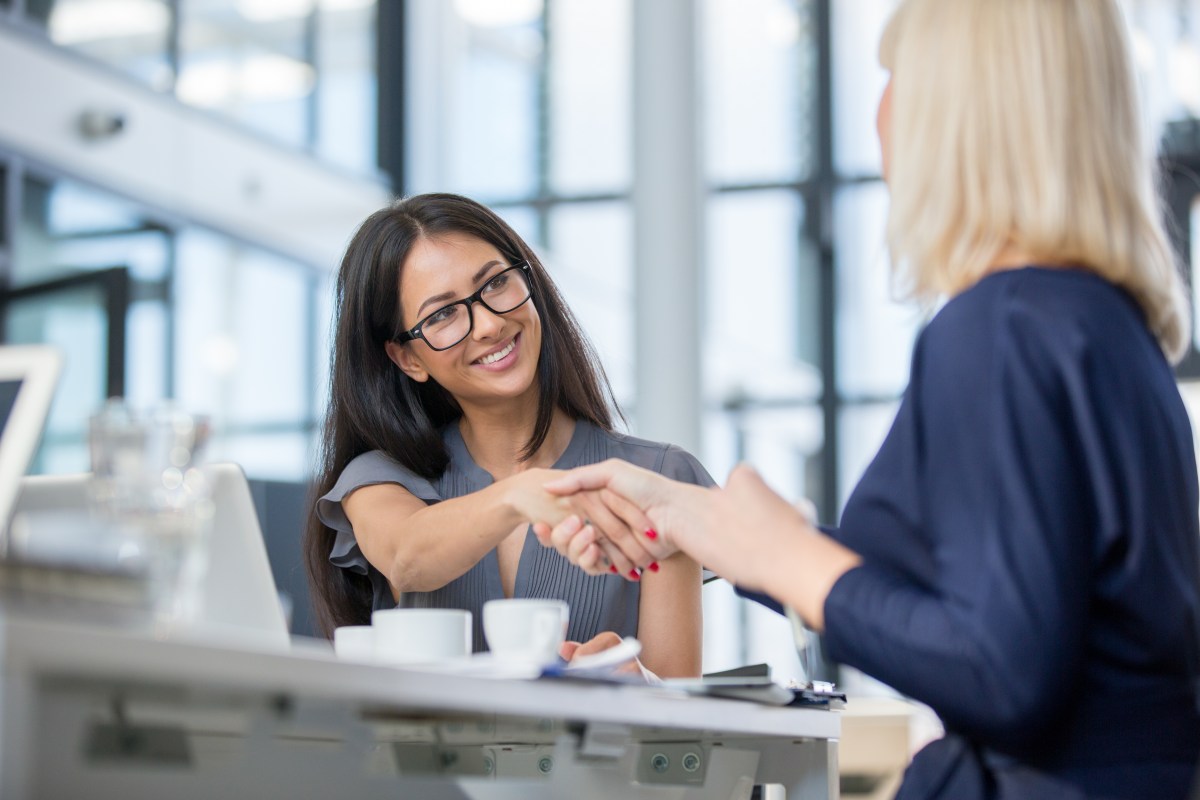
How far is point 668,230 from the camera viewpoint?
539cm

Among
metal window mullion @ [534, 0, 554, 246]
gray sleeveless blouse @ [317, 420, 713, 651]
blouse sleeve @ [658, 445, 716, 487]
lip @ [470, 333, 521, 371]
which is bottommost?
gray sleeveless blouse @ [317, 420, 713, 651]

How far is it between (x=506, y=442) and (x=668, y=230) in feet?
10.3

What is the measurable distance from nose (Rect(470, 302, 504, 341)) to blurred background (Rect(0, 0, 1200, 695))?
3.17 meters

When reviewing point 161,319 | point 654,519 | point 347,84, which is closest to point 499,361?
point 654,519

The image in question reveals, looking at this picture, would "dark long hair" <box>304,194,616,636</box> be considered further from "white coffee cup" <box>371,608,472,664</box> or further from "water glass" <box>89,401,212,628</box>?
"water glass" <box>89,401,212,628</box>

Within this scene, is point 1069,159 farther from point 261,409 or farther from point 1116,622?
point 261,409

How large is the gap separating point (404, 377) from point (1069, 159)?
4.62ft

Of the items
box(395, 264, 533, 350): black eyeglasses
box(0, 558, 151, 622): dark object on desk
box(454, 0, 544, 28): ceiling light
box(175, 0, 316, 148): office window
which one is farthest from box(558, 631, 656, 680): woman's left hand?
box(454, 0, 544, 28): ceiling light

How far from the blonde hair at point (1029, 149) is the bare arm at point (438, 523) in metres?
0.77

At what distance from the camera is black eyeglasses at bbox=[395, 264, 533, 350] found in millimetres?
2217

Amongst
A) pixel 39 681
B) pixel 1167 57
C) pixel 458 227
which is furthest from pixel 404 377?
pixel 1167 57

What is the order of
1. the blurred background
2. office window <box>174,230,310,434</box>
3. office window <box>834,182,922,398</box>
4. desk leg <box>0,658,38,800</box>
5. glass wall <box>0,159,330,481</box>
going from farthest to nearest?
office window <box>834,182,922,398</box> < office window <box>174,230,310,434</box> < glass wall <box>0,159,330,481</box> < the blurred background < desk leg <box>0,658,38,800</box>

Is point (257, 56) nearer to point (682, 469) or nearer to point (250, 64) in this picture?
point (250, 64)

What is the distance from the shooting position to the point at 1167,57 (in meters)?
7.13
